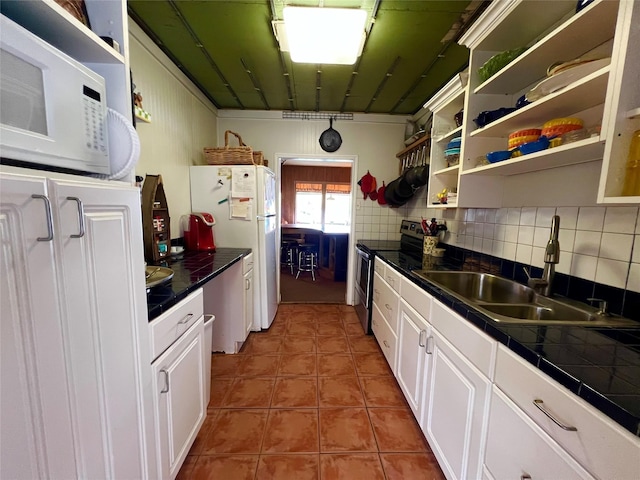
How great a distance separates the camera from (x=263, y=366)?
7.11 ft

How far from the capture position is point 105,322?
755mm

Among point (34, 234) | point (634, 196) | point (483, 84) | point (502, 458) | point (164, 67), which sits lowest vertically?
point (502, 458)

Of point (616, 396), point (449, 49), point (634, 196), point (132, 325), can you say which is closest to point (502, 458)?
point (616, 396)

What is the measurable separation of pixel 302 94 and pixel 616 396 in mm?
2961

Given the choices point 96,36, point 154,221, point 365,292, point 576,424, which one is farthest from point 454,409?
point 154,221

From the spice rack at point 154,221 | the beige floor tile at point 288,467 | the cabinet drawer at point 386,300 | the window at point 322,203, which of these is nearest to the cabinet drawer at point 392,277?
the cabinet drawer at point 386,300

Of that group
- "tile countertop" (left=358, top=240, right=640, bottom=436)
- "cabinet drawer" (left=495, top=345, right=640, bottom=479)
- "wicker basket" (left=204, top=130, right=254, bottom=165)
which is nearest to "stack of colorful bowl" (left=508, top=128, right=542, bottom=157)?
"tile countertop" (left=358, top=240, right=640, bottom=436)

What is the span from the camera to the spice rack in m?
1.72

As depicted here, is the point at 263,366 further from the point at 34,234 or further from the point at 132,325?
the point at 34,234

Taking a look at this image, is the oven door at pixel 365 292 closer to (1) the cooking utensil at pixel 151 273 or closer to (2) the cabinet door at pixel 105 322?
(1) the cooking utensil at pixel 151 273

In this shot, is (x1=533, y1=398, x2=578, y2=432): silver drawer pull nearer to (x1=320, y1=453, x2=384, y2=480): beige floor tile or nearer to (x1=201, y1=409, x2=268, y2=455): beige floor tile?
(x1=320, y1=453, x2=384, y2=480): beige floor tile

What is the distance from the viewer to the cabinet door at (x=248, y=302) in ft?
7.93

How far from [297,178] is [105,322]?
21.9 ft

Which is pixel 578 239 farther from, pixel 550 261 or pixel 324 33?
pixel 324 33
